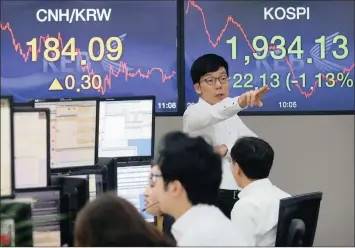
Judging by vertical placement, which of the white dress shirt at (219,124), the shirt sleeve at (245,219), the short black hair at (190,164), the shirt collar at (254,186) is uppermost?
the white dress shirt at (219,124)

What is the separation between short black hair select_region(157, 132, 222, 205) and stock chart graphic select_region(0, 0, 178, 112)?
8.14 ft

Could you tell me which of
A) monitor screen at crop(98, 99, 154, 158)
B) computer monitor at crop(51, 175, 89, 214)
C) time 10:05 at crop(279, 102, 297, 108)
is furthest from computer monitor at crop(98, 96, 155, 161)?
time 10:05 at crop(279, 102, 297, 108)

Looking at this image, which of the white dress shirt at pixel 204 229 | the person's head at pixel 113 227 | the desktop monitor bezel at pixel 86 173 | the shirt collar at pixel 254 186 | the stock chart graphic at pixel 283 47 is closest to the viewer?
the person's head at pixel 113 227

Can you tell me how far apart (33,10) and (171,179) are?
281 cm

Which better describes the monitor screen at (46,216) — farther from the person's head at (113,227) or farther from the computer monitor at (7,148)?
the person's head at (113,227)

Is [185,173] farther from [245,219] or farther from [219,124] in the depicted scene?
[219,124]

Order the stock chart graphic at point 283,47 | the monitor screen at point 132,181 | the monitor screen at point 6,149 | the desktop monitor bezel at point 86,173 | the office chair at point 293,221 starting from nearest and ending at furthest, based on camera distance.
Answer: the monitor screen at point 6,149
the office chair at point 293,221
the desktop monitor bezel at point 86,173
the monitor screen at point 132,181
the stock chart graphic at point 283,47

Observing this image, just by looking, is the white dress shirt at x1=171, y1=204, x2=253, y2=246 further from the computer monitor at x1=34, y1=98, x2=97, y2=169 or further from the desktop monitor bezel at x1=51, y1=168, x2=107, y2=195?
the computer monitor at x1=34, y1=98, x2=97, y2=169

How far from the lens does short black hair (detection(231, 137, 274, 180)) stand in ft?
8.80

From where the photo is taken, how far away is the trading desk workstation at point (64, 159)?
196 cm

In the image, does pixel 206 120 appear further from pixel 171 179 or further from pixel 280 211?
pixel 171 179

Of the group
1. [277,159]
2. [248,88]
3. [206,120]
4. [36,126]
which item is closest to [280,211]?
[36,126]

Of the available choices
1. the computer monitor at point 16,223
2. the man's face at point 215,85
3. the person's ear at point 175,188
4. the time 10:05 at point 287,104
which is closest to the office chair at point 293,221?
the person's ear at point 175,188

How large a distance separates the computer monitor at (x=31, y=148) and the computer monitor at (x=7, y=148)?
1.5 inches
